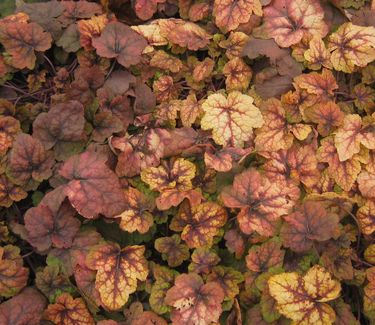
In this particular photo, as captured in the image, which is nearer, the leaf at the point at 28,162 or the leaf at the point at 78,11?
the leaf at the point at 28,162

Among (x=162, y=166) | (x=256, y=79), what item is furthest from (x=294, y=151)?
(x=162, y=166)

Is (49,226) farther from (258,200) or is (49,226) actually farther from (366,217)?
(366,217)

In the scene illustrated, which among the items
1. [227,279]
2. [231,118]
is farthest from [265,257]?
[231,118]

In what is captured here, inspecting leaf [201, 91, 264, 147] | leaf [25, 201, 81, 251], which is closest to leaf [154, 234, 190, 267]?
leaf [25, 201, 81, 251]

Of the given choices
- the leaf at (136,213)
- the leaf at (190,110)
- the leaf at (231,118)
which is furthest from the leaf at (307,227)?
the leaf at (190,110)

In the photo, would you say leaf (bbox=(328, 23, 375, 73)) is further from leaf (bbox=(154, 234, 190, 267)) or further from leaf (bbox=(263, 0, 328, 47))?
leaf (bbox=(154, 234, 190, 267))

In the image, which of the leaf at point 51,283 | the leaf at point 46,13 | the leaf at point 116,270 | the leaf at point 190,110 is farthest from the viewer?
Result: the leaf at point 46,13

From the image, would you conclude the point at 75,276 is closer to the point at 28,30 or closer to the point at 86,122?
the point at 86,122

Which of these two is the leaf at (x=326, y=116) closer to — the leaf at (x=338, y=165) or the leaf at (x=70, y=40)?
the leaf at (x=338, y=165)
